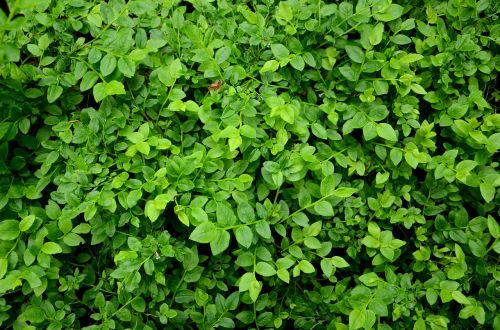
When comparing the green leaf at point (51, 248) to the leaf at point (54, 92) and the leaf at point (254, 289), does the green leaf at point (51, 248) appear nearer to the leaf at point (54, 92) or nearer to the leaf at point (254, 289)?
the leaf at point (54, 92)

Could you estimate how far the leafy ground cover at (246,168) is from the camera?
1.96 m

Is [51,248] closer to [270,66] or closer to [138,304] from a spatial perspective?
[138,304]

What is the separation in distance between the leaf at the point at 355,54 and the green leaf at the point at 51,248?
144 centimetres

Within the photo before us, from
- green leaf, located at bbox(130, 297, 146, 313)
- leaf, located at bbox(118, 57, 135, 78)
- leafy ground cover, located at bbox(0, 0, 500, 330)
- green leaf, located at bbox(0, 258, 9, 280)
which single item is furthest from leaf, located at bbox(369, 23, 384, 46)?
green leaf, located at bbox(0, 258, 9, 280)

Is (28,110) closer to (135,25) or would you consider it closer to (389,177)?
(135,25)

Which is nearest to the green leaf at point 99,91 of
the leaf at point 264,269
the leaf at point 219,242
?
the leaf at point 219,242

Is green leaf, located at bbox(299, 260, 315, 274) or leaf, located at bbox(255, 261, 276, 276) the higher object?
leaf, located at bbox(255, 261, 276, 276)

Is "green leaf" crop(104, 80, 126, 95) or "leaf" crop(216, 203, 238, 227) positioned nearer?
"leaf" crop(216, 203, 238, 227)

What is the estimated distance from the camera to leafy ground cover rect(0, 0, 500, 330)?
1958 millimetres

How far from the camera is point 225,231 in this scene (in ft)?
6.07

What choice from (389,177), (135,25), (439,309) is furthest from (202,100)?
(439,309)

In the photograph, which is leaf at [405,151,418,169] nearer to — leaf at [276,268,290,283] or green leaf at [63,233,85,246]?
leaf at [276,268,290,283]

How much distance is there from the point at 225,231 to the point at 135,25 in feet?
3.27

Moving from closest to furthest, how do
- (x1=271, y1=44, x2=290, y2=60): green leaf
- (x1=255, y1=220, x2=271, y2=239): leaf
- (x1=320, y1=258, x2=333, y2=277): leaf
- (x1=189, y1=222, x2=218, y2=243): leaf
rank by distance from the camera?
(x1=189, y1=222, x2=218, y2=243): leaf < (x1=255, y1=220, x2=271, y2=239): leaf < (x1=320, y1=258, x2=333, y2=277): leaf < (x1=271, y1=44, x2=290, y2=60): green leaf
